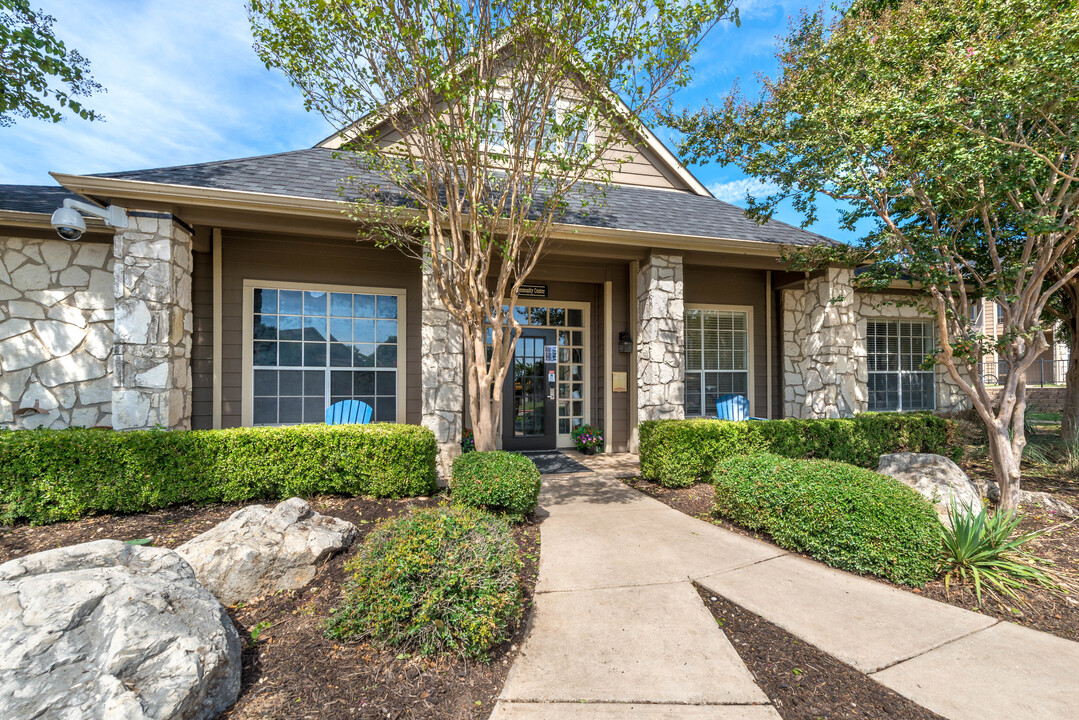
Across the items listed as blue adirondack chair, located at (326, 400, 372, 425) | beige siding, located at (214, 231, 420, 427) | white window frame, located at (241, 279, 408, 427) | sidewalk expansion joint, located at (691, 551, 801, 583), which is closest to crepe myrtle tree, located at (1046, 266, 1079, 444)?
sidewalk expansion joint, located at (691, 551, 801, 583)

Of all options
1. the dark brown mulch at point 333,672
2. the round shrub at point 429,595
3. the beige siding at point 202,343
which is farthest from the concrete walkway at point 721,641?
the beige siding at point 202,343

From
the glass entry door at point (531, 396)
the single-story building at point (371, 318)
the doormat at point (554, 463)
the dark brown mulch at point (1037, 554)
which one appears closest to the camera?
the dark brown mulch at point (1037, 554)

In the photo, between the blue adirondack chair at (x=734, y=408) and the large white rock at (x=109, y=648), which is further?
the blue adirondack chair at (x=734, y=408)

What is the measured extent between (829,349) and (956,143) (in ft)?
12.7

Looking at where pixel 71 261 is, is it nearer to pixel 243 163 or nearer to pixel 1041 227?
pixel 243 163

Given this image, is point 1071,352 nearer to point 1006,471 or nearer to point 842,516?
point 1006,471

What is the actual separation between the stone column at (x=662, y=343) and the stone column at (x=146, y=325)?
5798mm

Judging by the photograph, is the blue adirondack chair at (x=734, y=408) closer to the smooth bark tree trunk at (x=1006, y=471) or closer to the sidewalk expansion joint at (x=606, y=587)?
the smooth bark tree trunk at (x=1006, y=471)

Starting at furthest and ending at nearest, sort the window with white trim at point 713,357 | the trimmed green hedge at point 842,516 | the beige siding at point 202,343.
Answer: the window with white trim at point 713,357 < the beige siding at point 202,343 < the trimmed green hedge at point 842,516

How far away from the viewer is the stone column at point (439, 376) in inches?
219

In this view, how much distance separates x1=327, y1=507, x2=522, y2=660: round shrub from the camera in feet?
7.70

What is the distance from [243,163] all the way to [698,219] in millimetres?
6768

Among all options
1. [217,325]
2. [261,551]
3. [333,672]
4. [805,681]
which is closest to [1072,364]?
[805,681]

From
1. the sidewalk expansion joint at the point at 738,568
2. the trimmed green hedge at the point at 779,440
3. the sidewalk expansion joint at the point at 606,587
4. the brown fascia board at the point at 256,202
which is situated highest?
the brown fascia board at the point at 256,202
